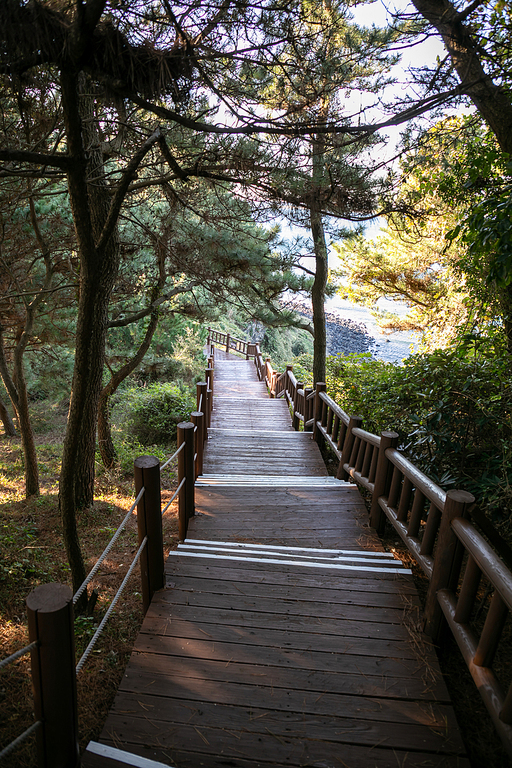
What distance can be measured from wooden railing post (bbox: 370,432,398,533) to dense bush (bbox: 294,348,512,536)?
1.56ft

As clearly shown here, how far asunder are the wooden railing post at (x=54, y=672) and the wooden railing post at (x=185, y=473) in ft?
5.75

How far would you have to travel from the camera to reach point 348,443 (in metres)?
4.66

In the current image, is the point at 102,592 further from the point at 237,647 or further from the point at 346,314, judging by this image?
the point at 346,314

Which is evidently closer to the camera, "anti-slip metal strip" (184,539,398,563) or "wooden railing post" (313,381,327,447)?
"anti-slip metal strip" (184,539,398,563)

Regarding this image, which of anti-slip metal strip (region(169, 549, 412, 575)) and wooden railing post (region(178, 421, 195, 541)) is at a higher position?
wooden railing post (region(178, 421, 195, 541))

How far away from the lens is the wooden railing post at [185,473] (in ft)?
10.6

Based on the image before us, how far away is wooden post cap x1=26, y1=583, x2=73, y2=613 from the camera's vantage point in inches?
55.7

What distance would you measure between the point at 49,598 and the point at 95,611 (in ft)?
7.75

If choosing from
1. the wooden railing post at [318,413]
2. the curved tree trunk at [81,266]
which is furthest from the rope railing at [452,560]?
the wooden railing post at [318,413]

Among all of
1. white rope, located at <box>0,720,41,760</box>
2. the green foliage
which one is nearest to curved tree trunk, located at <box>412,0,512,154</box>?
white rope, located at <box>0,720,41,760</box>

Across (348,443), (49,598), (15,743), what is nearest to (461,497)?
(49,598)

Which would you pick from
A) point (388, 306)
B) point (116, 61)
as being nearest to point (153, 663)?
point (116, 61)

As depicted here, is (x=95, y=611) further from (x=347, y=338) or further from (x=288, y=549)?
(x=347, y=338)

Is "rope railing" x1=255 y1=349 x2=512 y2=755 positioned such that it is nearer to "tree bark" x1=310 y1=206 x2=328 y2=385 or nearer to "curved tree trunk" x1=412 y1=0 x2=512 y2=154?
"curved tree trunk" x1=412 y1=0 x2=512 y2=154
